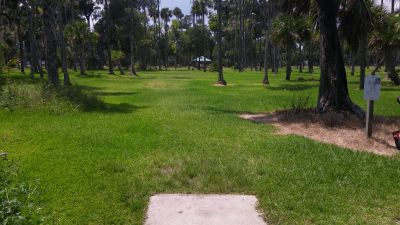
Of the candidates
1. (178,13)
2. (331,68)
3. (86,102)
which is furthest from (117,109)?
(178,13)

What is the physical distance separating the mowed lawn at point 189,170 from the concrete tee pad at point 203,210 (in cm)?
16

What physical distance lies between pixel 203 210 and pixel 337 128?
6812mm

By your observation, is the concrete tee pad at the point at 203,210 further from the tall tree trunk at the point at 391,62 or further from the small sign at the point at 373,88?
the tall tree trunk at the point at 391,62

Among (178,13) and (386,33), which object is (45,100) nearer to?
(386,33)

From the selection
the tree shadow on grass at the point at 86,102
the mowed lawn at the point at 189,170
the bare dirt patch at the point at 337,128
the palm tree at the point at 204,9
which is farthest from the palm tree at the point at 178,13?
the mowed lawn at the point at 189,170

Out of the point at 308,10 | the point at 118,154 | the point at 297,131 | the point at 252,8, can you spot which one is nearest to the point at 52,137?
the point at 118,154

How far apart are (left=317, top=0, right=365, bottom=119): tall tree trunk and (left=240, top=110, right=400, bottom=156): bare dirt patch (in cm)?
52

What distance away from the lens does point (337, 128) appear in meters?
11.3

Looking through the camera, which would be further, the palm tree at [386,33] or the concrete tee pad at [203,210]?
the palm tree at [386,33]

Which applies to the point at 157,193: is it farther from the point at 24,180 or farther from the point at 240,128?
the point at 240,128

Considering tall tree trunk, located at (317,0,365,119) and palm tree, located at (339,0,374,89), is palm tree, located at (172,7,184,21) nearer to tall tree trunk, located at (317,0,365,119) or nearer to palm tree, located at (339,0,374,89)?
palm tree, located at (339,0,374,89)

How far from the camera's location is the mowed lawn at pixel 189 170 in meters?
5.49

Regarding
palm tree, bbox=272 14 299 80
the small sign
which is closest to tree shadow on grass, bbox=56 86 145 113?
the small sign

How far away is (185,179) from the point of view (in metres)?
6.72
